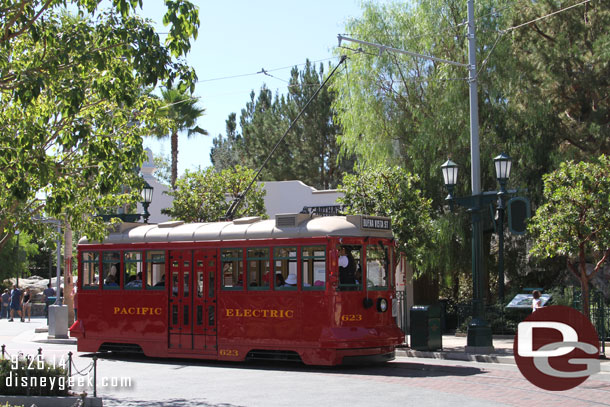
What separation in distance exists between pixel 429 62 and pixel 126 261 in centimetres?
1435

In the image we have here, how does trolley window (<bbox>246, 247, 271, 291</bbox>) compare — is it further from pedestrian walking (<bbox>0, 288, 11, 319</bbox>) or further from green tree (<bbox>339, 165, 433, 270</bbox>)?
pedestrian walking (<bbox>0, 288, 11, 319</bbox>)

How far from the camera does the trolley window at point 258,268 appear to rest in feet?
55.7

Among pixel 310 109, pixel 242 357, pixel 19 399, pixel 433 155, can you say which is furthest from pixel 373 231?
pixel 310 109

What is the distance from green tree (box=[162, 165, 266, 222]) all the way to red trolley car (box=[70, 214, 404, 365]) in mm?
9666

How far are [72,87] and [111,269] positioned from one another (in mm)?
8161

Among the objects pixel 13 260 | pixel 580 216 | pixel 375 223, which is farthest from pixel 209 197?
pixel 13 260

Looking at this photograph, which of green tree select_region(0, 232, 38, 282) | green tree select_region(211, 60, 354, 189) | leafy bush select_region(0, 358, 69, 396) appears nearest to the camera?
leafy bush select_region(0, 358, 69, 396)

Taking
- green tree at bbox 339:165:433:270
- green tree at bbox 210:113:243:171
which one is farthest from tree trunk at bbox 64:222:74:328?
green tree at bbox 210:113:243:171

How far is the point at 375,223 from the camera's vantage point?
1705 centimetres

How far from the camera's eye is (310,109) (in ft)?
157

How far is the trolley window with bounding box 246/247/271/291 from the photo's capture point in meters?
17.0

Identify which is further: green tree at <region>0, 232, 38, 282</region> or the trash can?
green tree at <region>0, 232, 38, 282</region>

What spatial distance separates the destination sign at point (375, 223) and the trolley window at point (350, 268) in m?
0.50

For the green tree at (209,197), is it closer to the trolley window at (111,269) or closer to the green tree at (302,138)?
the trolley window at (111,269)
